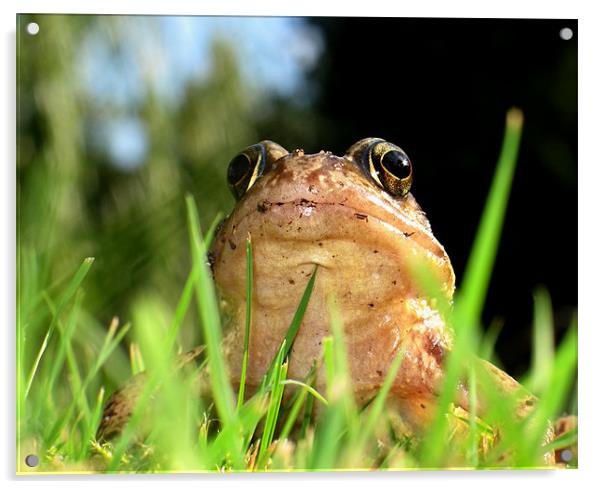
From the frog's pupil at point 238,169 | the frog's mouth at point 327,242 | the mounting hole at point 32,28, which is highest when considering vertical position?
the mounting hole at point 32,28

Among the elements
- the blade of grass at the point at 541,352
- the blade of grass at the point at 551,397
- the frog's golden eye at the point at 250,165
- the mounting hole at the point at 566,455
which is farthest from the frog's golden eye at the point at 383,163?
the mounting hole at the point at 566,455

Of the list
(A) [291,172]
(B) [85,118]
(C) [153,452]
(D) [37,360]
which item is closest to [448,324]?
(A) [291,172]

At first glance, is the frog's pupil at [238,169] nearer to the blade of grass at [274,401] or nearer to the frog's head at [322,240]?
the frog's head at [322,240]

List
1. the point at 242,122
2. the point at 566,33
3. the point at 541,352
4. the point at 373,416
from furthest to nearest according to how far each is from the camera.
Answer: the point at 242,122 → the point at 541,352 → the point at 566,33 → the point at 373,416

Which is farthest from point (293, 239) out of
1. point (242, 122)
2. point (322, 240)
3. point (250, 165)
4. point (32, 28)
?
point (242, 122)

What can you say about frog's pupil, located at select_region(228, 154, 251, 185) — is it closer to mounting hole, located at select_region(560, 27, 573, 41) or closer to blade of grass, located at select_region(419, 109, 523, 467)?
blade of grass, located at select_region(419, 109, 523, 467)

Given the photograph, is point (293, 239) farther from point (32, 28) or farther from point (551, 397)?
point (32, 28)

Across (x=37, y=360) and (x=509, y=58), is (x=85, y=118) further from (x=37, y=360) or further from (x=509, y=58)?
(x=509, y=58)
